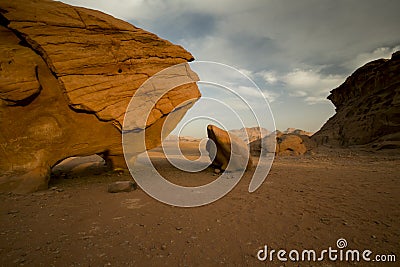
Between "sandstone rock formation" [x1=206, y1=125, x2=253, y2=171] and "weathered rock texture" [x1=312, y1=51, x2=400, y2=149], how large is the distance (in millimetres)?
13782

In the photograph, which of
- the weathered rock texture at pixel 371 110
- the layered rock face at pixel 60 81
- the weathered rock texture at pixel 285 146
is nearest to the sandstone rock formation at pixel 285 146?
the weathered rock texture at pixel 285 146

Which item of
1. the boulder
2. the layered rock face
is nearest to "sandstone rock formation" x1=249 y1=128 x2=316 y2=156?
the layered rock face

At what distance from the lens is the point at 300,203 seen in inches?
192

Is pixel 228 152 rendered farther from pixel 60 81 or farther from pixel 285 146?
pixel 285 146

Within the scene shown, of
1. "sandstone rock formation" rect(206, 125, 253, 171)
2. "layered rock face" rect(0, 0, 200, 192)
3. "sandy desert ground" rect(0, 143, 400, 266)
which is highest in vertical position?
"layered rock face" rect(0, 0, 200, 192)

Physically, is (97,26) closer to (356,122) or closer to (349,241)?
(349,241)

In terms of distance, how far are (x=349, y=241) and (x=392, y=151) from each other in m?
16.1

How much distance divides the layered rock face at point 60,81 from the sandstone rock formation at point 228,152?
10.7 feet

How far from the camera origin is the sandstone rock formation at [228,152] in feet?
30.9

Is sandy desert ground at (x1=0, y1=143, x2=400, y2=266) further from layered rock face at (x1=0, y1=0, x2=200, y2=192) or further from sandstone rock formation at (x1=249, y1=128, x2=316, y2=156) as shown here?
sandstone rock formation at (x1=249, y1=128, x2=316, y2=156)

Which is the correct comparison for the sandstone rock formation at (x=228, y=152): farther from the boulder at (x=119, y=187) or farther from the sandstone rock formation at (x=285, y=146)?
the sandstone rock formation at (x=285, y=146)

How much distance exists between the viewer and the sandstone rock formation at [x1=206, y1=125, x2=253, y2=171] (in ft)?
30.9

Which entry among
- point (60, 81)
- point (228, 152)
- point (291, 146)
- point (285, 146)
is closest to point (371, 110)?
point (291, 146)

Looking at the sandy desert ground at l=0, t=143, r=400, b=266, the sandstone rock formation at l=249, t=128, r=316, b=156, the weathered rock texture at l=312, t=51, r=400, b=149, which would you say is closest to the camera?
the sandy desert ground at l=0, t=143, r=400, b=266
